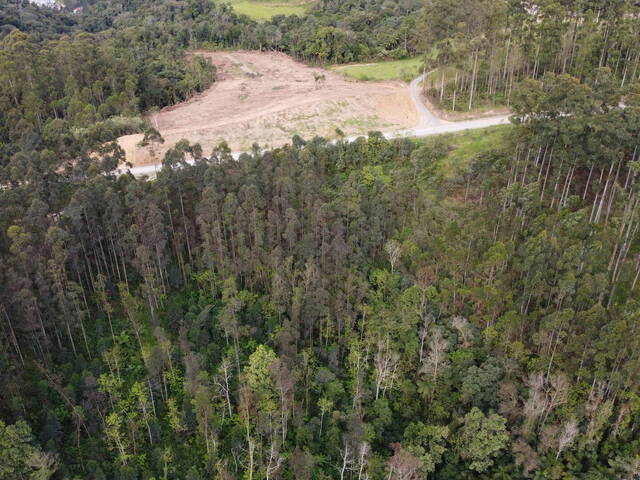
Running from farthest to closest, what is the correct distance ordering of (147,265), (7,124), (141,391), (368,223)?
(7,124) < (368,223) < (147,265) < (141,391)

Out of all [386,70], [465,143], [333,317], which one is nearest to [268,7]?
[386,70]

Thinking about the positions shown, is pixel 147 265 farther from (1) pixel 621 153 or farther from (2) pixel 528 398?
(1) pixel 621 153

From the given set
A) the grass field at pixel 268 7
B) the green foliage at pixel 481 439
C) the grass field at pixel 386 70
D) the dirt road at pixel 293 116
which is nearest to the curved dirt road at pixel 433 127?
the dirt road at pixel 293 116

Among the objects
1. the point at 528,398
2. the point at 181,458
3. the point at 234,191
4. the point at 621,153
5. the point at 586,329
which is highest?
the point at 621,153

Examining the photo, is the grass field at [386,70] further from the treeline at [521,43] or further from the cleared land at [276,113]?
the treeline at [521,43]

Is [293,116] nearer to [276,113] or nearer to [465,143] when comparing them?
[276,113]

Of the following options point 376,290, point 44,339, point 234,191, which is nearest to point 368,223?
point 376,290

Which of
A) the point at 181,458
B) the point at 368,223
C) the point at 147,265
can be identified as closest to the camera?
the point at 181,458
